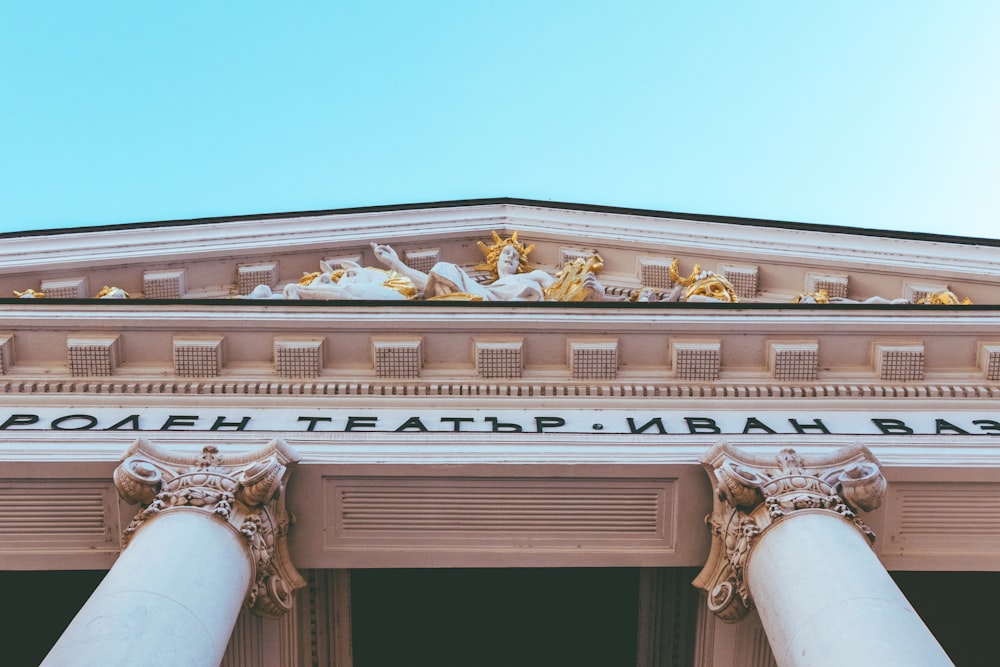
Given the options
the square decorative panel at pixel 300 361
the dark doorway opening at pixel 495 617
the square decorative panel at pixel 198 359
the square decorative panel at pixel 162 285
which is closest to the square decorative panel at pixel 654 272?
the dark doorway opening at pixel 495 617

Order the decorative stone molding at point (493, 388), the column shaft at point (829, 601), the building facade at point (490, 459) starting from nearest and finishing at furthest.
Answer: the column shaft at point (829, 601), the building facade at point (490, 459), the decorative stone molding at point (493, 388)

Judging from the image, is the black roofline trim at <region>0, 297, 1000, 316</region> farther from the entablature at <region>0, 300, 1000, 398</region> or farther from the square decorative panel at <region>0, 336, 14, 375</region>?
the square decorative panel at <region>0, 336, 14, 375</region>

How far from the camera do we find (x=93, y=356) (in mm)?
13281

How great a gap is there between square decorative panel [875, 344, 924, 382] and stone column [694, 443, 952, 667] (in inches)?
101

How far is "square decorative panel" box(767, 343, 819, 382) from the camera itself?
13398mm

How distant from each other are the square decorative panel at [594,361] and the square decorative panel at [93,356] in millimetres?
5549

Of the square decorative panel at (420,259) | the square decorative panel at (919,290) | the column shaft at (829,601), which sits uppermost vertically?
the square decorative panel at (420,259)

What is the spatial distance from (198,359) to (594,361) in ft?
15.7

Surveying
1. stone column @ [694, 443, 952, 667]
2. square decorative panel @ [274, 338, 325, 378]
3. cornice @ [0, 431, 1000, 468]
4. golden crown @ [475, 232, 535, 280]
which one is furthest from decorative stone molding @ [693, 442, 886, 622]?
golden crown @ [475, 232, 535, 280]

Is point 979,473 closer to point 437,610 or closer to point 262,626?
point 437,610

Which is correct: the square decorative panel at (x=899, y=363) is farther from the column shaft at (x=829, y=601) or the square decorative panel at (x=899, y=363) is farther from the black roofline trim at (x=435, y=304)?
the column shaft at (x=829, y=601)

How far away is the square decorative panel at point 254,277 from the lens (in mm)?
17297

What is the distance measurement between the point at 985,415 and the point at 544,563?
5701 millimetres

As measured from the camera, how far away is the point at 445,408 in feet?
42.8
